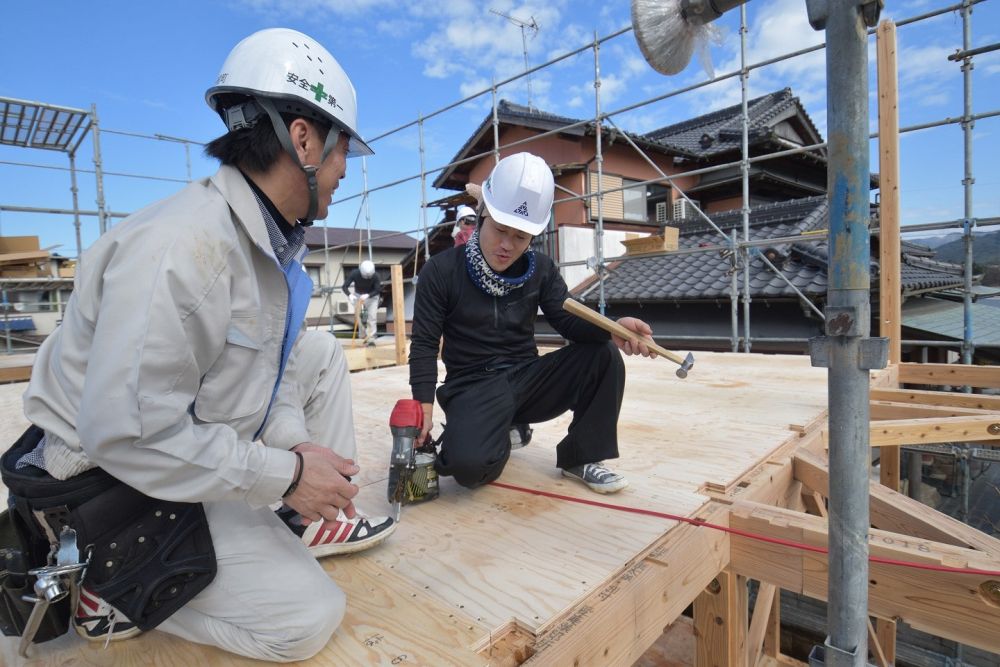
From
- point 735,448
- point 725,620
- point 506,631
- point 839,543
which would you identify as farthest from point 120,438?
point 735,448

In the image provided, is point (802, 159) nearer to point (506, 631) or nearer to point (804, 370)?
point (804, 370)

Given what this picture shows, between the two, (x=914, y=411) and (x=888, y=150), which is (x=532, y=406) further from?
(x=888, y=150)

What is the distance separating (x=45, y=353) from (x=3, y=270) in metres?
8.20

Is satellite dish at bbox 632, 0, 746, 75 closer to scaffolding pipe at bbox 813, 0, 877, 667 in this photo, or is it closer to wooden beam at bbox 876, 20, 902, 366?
scaffolding pipe at bbox 813, 0, 877, 667

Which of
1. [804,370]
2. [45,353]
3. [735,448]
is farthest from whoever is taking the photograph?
[804,370]

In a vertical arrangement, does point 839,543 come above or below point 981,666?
above

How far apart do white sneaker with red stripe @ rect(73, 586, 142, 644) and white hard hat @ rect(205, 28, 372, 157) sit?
3.58ft

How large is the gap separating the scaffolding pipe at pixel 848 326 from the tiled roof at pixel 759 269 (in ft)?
16.3

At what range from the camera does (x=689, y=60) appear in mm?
1064

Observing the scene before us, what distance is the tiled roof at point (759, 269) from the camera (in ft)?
18.5

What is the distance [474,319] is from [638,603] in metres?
1.06

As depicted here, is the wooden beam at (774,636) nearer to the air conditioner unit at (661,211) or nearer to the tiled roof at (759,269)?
the tiled roof at (759,269)

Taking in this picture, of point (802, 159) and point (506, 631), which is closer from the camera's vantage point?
point (506, 631)

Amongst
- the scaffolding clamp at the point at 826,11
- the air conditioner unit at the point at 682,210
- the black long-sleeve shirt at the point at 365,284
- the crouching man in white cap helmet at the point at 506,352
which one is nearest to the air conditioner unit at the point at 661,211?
the air conditioner unit at the point at 682,210
